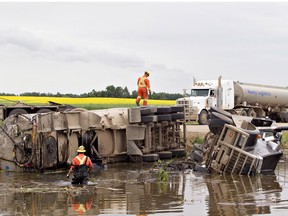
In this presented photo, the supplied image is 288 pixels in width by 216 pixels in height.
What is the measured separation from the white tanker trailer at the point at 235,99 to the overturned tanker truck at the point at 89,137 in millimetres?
11724

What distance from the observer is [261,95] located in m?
39.8

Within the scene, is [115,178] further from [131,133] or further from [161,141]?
[161,141]

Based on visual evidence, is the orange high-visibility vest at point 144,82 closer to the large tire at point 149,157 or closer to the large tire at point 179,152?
the large tire at point 179,152

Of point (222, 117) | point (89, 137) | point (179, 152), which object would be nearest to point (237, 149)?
point (222, 117)

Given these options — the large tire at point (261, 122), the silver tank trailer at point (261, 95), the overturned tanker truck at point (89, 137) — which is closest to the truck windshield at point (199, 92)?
the silver tank trailer at point (261, 95)

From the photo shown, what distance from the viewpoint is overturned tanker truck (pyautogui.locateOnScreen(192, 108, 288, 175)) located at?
14672mm

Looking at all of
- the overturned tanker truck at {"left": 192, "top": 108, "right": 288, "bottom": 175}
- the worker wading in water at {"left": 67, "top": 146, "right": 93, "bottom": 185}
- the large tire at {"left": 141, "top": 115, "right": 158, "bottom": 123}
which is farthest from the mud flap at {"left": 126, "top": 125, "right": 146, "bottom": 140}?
the worker wading in water at {"left": 67, "top": 146, "right": 93, "bottom": 185}

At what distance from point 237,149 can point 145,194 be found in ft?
11.4

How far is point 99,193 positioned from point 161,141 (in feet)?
24.9

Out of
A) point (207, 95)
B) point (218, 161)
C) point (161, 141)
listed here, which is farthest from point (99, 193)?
point (207, 95)

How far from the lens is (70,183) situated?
13.7 metres

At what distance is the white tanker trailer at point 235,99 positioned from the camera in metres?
34.0

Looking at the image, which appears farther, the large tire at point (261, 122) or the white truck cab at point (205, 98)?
the white truck cab at point (205, 98)

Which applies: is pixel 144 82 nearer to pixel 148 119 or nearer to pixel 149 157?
pixel 148 119
